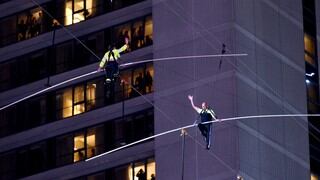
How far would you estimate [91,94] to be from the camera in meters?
80.4

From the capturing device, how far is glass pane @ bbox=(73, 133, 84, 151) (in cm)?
7944

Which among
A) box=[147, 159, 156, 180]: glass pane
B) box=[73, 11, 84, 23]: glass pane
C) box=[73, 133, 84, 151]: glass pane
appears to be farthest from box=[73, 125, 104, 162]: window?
box=[73, 11, 84, 23]: glass pane

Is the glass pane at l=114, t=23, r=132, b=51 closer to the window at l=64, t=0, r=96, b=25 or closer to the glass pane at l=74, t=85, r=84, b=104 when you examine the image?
the window at l=64, t=0, r=96, b=25

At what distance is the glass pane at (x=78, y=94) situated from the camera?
8094cm

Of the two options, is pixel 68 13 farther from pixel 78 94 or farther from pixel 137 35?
pixel 137 35

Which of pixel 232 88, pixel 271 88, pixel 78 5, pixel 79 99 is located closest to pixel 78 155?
pixel 79 99

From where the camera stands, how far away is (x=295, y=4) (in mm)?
81688

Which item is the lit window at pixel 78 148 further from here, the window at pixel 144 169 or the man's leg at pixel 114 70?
the man's leg at pixel 114 70

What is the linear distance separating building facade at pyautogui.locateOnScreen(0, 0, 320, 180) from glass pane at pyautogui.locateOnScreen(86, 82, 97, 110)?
6 centimetres

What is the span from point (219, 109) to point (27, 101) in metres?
16.7

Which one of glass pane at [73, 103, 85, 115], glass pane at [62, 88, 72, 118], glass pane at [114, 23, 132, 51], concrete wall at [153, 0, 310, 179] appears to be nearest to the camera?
concrete wall at [153, 0, 310, 179]

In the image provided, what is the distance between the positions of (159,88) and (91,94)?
675cm

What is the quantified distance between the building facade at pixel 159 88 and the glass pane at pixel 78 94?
3.5 inches

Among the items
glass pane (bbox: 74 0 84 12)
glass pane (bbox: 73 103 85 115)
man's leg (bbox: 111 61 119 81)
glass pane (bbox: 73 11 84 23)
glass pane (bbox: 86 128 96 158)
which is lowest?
man's leg (bbox: 111 61 119 81)
